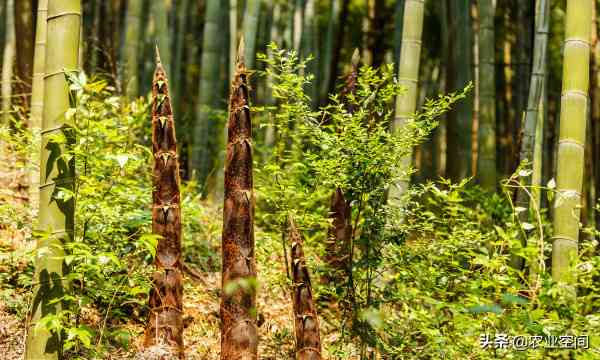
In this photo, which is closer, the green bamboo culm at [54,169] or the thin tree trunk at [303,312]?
the green bamboo culm at [54,169]

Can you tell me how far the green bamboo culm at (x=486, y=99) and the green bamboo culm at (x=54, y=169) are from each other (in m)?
3.58

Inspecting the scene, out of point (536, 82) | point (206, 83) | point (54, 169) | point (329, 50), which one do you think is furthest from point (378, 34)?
point (54, 169)

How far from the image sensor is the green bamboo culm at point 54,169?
2.74 m

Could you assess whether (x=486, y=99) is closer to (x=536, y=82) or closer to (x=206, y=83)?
(x=536, y=82)

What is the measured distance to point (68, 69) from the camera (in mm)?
2770

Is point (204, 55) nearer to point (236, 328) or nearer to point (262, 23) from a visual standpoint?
point (236, 328)

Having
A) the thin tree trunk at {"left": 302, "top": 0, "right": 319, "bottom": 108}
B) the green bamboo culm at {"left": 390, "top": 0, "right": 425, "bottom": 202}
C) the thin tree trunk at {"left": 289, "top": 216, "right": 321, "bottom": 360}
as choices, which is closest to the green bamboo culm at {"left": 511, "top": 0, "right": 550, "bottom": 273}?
the green bamboo culm at {"left": 390, "top": 0, "right": 425, "bottom": 202}

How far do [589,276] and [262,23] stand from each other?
8865mm

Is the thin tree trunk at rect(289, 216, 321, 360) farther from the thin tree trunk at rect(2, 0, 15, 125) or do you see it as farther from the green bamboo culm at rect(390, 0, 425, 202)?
the thin tree trunk at rect(2, 0, 15, 125)

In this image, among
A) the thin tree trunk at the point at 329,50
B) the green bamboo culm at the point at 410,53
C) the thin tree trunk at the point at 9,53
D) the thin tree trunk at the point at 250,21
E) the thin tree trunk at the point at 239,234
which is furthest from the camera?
the thin tree trunk at the point at 329,50

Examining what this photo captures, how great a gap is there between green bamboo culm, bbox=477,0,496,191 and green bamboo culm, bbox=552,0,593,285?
1.88 meters

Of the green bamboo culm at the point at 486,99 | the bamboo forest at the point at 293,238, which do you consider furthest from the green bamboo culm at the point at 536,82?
the green bamboo culm at the point at 486,99

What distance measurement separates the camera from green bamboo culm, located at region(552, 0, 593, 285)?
3445mm

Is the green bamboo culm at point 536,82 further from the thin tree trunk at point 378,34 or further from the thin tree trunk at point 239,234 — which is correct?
the thin tree trunk at point 378,34
